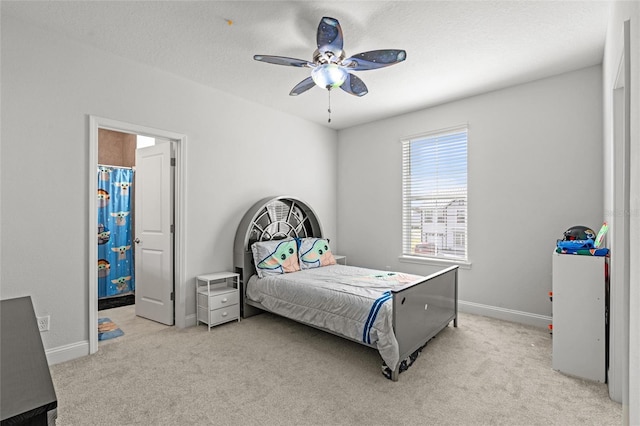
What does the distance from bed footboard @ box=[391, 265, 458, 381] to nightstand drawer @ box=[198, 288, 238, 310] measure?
1.96 m

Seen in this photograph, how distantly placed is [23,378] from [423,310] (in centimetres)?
259

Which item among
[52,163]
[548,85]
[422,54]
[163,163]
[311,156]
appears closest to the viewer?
[52,163]

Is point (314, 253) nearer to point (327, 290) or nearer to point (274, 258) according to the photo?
point (274, 258)

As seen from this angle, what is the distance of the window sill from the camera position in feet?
13.1

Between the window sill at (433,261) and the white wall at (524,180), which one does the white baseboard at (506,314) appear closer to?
the white wall at (524,180)

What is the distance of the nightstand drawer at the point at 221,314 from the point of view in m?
3.38

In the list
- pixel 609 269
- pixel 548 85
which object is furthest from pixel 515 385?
pixel 548 85

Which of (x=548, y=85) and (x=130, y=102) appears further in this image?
(x=548, y=85)

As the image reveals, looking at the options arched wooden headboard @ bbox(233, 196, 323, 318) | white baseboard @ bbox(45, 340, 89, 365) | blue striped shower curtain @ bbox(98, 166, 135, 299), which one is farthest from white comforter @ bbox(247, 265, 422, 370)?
blue striped shower curtain @ bbox(98, 166, 135, 299)

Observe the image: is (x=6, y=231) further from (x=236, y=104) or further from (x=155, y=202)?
(x=236, y=104)

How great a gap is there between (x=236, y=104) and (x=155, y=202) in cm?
155

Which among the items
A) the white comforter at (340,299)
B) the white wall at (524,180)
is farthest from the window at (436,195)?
the white comforter at (340,299)

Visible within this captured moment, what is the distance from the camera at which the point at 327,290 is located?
2955mm

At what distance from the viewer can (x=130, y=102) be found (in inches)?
121
